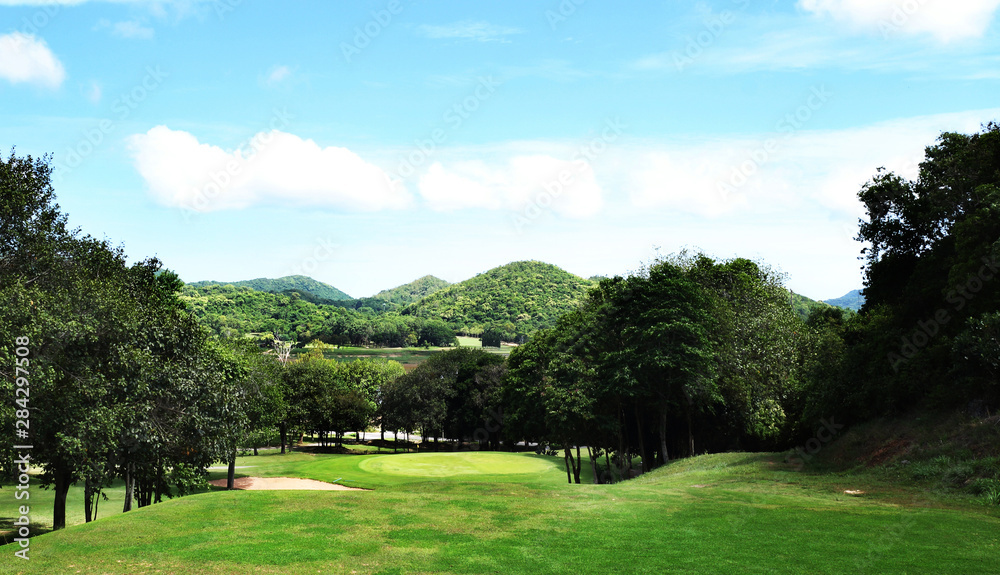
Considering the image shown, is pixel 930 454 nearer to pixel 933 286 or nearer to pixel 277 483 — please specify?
pixel 933 286

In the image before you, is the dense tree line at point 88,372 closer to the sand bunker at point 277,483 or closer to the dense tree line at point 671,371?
the sand bunker at point 277,483

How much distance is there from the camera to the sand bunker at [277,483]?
43.4 m

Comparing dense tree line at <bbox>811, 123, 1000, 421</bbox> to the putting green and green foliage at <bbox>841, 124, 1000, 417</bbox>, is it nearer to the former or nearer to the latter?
green foliage at <bbox>841, 124, 1000, 417</bbox>

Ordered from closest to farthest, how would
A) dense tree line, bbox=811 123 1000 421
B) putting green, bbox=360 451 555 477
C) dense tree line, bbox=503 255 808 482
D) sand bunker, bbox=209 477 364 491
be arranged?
dense tree line, bbox=811 123 1000 421 → sand bunker, bbox=209 477 364 491 → dense tree line, bbox=503 255 808 482 → putting green, bbox=360 451 555 477

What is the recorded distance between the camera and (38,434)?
20469 mm

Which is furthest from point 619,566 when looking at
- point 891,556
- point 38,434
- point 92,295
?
point 92,295

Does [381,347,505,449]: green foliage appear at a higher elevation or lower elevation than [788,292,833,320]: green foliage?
lower

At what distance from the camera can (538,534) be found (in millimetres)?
18562

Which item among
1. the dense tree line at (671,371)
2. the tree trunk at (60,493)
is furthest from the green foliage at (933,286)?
the tree trunk at (60,493)

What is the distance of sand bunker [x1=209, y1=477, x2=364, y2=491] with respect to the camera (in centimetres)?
4341

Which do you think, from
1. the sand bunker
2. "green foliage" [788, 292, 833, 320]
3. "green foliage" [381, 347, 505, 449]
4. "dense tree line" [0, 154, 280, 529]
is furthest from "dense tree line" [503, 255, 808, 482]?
"green foliage" [381, 347, 505, 449]

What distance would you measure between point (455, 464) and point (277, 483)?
18828 mm

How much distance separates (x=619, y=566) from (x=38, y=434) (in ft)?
60.9

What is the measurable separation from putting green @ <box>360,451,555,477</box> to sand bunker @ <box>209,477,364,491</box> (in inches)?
357
